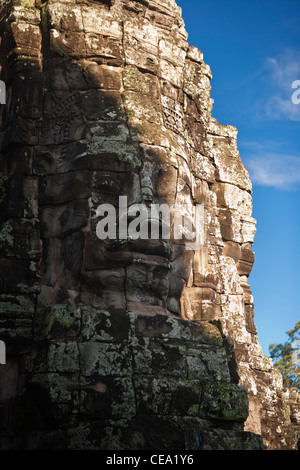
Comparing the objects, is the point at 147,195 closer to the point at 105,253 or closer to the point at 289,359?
the point at 105,253

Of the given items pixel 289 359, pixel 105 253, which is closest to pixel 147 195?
pixel 105 253

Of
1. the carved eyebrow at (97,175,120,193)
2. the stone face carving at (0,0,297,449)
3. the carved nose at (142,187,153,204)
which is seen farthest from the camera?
the carved nose at (142,187,153,204)

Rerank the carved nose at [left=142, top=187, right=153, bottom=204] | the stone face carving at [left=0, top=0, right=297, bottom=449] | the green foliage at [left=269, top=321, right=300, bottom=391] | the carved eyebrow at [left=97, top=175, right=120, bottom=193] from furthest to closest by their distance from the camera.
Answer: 1. the green foliage at [left=269, top=321, right=300, bottom=391]
2. the carved nose at [left=142, top=187, right=153, bottom=204]
3. the carved eyebrow at [left=97, top=175, right=120, bottom=193]
4. the stone face carving at [left=0, top=0, right=297, bottom=449]

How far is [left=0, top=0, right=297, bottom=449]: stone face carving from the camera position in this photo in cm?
883

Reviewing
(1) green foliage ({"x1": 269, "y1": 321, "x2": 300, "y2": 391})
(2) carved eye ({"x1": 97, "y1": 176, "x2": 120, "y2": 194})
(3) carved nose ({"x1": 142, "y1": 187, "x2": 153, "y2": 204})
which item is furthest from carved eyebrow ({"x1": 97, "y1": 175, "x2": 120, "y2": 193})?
(1) green foliage ({"x1": 269, "y1": 321, "x2": 300, "y2": 391})

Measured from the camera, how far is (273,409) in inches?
480

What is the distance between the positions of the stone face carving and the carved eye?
0.01 m

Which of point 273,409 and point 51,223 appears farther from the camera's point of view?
point 273,409

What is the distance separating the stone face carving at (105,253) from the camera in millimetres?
8828

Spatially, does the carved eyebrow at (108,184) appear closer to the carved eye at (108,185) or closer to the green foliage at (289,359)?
the carved eye at (108,185)

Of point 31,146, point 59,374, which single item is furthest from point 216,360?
point 31,146

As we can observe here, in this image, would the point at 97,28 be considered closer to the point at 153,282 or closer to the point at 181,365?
the point at 153,282

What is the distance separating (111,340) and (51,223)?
182 cm

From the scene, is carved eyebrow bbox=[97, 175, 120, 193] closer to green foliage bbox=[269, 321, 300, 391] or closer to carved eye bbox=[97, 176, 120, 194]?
carved eye bbox=[97, 176, 120, 194]
